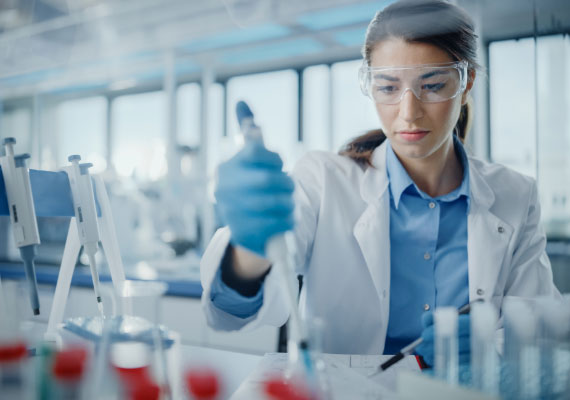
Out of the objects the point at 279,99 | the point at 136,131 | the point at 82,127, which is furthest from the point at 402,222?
the point at 82,127

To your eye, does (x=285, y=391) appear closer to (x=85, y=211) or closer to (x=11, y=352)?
(x=11, y=352)

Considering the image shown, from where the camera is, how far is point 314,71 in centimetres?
436

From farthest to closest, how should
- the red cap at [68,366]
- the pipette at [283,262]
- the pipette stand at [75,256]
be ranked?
the pipette stand at [75,256] < the pipette at [283,262] < the red cap at [68,366]

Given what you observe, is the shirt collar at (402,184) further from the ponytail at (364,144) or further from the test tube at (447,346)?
the test tube at (447,346)

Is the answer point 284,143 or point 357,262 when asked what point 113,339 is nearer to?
point 357,262

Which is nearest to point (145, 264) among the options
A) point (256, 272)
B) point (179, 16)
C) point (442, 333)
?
point (179, 16)

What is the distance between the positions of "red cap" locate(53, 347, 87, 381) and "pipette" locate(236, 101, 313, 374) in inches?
13.2

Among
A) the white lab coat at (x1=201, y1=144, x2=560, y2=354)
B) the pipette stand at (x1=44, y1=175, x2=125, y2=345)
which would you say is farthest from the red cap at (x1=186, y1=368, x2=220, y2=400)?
the white lab coat at (x1=201, y1=144, x2=560, y2=354)

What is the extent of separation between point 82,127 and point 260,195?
433 cm

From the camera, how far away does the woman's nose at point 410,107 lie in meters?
1.21

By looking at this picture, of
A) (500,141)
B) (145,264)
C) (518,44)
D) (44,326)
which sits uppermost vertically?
(518,44)

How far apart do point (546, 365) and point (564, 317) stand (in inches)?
3.2

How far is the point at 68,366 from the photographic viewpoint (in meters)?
0.63

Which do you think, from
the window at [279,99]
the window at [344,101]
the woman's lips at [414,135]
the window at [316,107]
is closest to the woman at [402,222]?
the woman's lips at [414,135]
